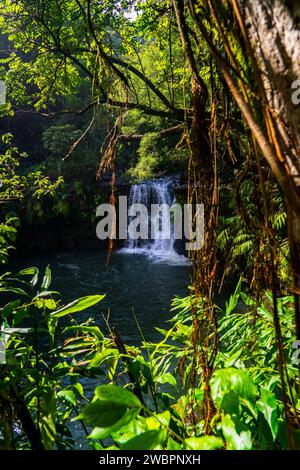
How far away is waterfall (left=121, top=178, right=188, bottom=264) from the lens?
16.3 m

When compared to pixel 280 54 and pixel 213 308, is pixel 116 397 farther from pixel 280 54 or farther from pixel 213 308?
pixel 280 54

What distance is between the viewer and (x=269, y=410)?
107 cm

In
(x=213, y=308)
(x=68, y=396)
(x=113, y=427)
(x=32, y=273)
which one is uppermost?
(x=32, y=273)

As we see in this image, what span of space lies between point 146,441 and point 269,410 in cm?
47

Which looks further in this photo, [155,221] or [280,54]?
[155,221]

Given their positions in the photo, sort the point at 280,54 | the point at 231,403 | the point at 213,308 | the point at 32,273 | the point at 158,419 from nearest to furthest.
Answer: the point at 280,54
the point at 158,419
the point at 231,403
the point at 213,308
the point at 32,273

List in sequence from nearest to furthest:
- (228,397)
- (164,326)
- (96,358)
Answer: (228,397) < (96,358) < (164,326)

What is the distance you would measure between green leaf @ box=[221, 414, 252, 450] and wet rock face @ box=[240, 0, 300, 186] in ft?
2.14

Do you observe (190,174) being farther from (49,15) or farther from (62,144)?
(62,144)

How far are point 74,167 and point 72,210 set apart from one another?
2.23 meters

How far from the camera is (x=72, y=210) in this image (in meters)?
19.0

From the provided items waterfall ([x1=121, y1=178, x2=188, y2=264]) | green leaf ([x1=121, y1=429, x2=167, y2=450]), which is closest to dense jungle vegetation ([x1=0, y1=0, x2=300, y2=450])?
green leaf ([x1=121, y1=429, x2=167, y2=450])

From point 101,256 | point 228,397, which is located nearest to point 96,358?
point 228,397

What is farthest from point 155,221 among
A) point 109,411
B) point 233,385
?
point 109,411
